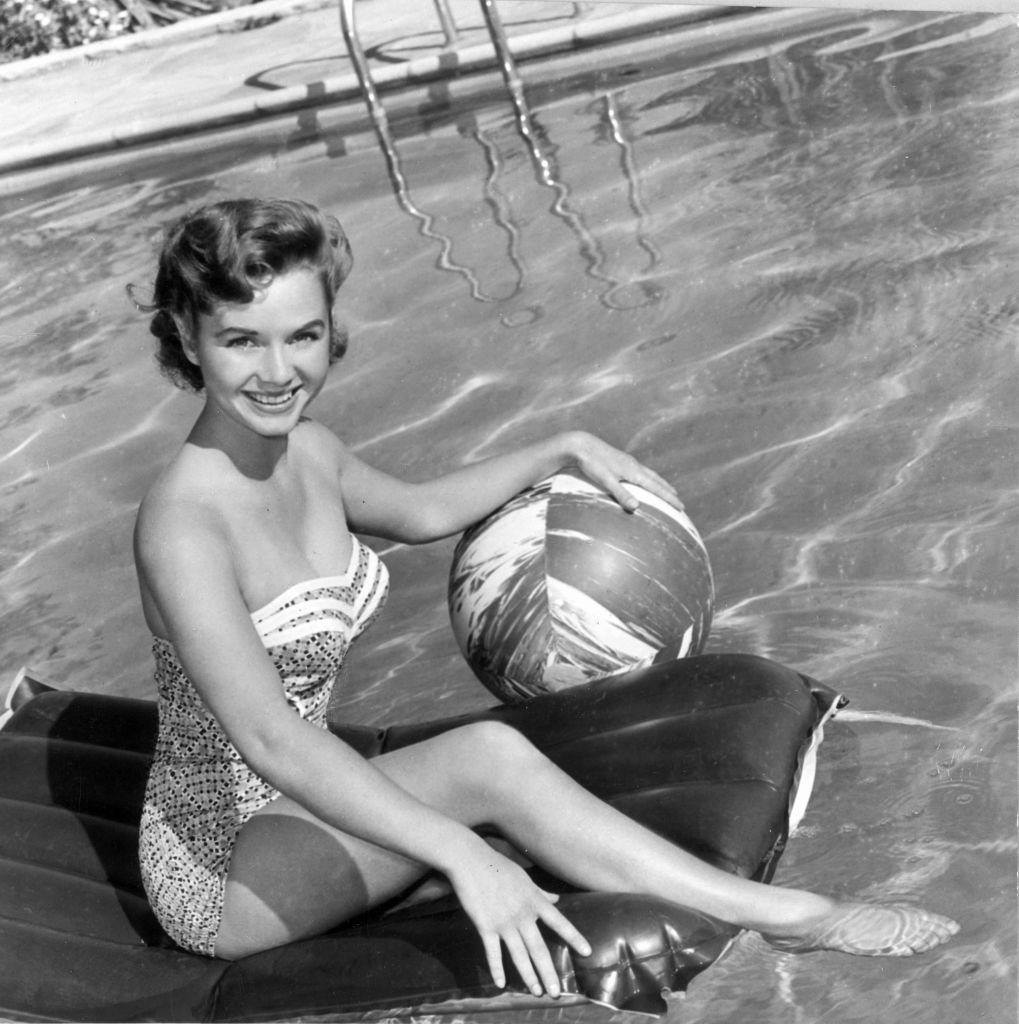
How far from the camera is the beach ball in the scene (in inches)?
152

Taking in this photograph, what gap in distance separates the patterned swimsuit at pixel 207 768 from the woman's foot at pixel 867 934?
1.05 m

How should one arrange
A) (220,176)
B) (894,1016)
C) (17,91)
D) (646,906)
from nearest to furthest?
1. (646,906)
2. (894,1016)
3. (220,176)
4. (17,91)

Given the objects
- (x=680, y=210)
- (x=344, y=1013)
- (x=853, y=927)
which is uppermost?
(x=344, y=1013)

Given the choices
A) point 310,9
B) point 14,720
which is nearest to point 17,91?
point 310,9

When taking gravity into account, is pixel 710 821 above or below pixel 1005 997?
above

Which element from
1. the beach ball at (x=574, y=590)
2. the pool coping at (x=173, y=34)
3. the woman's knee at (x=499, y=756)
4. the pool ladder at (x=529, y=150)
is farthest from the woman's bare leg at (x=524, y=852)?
the pool coping at (x=173, y=34)

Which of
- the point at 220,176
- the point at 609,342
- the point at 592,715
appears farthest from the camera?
the point at 220,176

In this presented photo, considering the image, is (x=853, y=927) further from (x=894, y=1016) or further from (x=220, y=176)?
(x=220, y=176)

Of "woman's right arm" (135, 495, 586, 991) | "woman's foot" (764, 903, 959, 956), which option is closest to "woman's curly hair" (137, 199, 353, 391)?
"woman's right arm" (135, 495, 586, 991)

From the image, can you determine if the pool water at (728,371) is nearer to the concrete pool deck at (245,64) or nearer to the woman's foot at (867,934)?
the woman's foot at (867,934)

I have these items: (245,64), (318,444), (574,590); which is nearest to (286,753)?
(318,444)

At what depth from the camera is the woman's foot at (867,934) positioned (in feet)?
9.88

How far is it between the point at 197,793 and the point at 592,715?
0.89 m

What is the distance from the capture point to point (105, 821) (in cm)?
379
